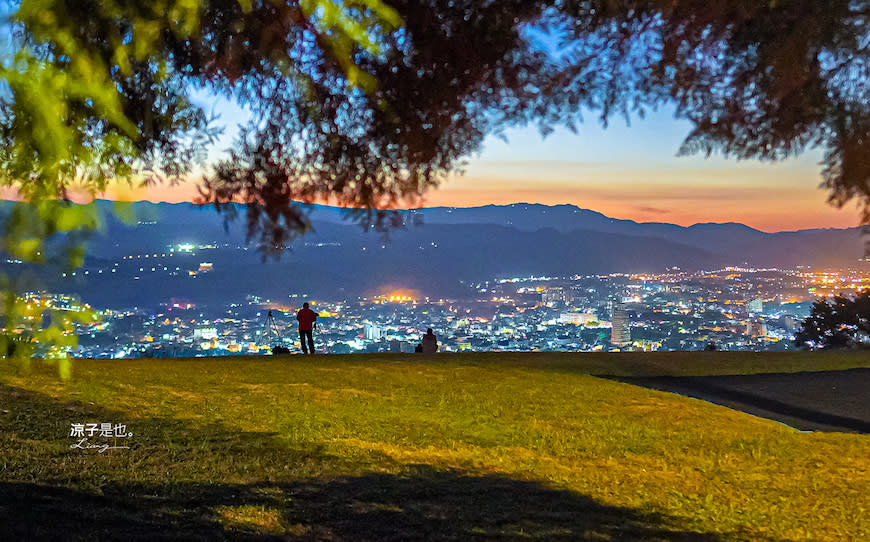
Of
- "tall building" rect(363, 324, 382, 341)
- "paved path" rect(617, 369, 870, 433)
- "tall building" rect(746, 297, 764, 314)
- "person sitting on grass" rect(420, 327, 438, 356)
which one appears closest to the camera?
"paved path" rect(617, 369, 870, 433)

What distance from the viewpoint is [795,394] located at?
520 inches

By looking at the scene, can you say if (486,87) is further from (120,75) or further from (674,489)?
(674,489)

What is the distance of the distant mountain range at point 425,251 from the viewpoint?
5305 mm

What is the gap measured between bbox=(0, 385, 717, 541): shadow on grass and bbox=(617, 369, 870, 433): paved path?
21.9 ft

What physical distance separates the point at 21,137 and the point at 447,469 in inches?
206

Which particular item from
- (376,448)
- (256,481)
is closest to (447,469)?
(376,448)

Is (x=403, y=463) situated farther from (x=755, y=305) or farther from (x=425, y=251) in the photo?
(x=755, y=305)

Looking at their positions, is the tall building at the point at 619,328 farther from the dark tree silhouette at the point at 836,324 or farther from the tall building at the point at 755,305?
the tall building at the point at 755,305

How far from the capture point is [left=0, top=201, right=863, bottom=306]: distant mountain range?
5.30 metres

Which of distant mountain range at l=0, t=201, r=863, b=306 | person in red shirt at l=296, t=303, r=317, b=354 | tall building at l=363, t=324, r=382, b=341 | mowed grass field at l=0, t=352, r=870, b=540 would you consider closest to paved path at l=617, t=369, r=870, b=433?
mowed grass field at l=0, t=352, r=870, b=540

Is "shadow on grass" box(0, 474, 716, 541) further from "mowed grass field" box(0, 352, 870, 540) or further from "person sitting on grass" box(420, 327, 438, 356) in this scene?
"person sitting on grass" box(420, 327, 438, 356)

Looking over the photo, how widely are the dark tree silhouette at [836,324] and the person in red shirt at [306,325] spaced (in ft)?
74.4

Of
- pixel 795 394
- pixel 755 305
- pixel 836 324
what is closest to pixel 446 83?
pixel 795 394

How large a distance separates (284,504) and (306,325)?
37.3 ft
